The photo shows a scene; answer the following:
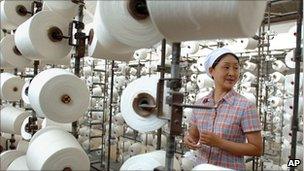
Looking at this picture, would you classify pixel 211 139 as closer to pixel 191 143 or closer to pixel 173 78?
pixel 191 143

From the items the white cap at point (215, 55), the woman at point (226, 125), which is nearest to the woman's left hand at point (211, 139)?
the woman at point (226, 125)

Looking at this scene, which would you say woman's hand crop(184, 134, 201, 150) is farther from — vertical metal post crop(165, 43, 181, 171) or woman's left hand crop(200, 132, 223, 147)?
vertical metal post crop(165, 43, 181, 171)

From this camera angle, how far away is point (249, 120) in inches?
66.9

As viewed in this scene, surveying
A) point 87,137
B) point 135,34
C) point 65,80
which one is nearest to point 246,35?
point 135,34

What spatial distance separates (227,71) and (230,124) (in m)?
0.28

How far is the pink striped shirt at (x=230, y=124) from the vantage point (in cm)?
171

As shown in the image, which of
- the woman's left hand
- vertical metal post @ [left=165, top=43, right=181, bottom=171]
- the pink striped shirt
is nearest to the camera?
vertical metal post @ [left=165, top=43, right=181, bottom=171]

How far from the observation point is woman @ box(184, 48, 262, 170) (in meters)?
1.66

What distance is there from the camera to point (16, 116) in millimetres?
3270

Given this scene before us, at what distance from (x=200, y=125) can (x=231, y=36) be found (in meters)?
0.85

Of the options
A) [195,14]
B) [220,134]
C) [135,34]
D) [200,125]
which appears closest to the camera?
[195,14]

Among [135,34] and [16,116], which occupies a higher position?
[135,34]

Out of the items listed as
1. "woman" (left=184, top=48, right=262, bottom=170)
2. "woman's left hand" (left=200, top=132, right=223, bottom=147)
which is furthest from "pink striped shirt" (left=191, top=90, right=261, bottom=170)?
"woman's left hand" (left=200, top=132, right=223, bottom=147)

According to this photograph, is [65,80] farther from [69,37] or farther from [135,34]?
[135,34]
